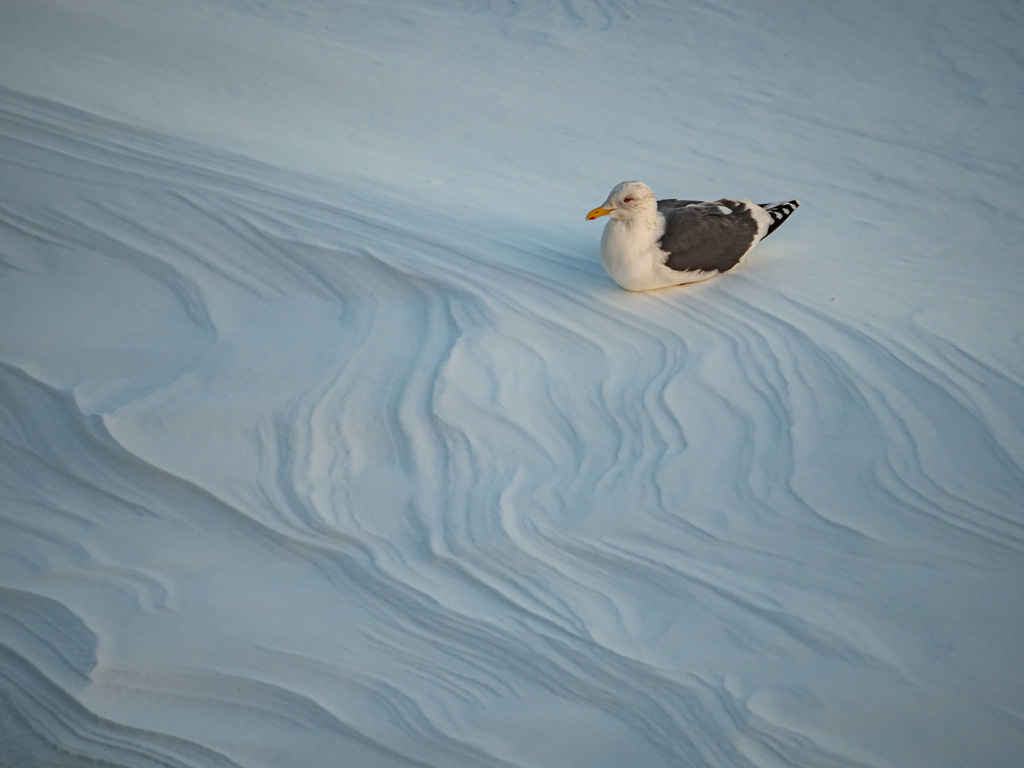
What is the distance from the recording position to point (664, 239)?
3439 mm

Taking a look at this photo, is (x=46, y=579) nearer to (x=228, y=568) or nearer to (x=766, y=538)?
(x=228, y=568)

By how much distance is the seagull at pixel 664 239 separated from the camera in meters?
3.40

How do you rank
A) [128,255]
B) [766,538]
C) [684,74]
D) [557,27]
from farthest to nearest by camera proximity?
1. [557,27]
2. [684,74]
3. [128,255]
4. [766,538]

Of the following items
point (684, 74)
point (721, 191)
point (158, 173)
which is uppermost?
point (684, 74)

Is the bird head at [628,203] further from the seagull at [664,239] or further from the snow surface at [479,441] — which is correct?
the snow surface at [479,441]

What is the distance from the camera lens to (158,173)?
4.01 meters

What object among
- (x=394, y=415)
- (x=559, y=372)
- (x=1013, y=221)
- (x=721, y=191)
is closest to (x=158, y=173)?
(x=394, y=415)

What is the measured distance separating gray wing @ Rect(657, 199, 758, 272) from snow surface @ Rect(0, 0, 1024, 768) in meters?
0.15

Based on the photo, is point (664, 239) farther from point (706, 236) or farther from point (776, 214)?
point (776, 214)

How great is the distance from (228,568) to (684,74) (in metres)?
4.89

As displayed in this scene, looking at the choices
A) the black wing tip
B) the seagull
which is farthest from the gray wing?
the black wing tip

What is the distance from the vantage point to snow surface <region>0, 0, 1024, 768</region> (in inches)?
80.0

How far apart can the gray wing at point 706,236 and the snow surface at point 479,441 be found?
15cm

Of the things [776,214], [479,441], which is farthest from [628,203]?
[479,441]
